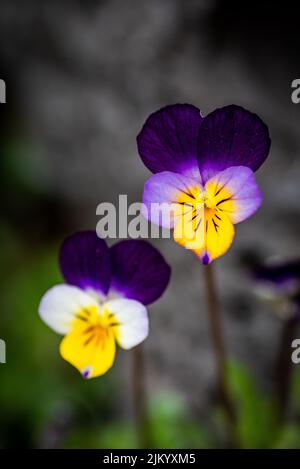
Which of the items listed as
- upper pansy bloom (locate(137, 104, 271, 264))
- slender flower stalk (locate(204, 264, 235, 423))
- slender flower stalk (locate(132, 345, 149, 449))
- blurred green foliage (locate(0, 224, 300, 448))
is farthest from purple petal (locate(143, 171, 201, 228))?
blurred green foliage (locate(0, 224, 300, 448))

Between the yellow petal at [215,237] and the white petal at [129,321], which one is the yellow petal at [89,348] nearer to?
the white petal at [129,321]

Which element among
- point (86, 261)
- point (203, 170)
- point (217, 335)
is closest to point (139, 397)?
point (217, 335)

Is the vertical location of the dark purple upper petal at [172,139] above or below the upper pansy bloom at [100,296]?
above

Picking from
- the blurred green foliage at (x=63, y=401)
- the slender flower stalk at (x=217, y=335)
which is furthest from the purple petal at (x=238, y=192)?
the blurred green foliage at (x=63, y=401)

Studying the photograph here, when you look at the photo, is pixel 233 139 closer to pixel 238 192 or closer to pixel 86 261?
pixel 238 192

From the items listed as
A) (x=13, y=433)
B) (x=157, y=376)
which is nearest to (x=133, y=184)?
(x=157, y=376)
